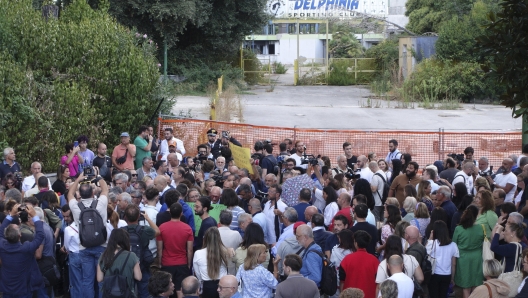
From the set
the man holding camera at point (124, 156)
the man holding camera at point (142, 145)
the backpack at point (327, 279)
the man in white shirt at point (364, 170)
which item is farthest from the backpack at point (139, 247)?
the man holding camera at point (142, 145)

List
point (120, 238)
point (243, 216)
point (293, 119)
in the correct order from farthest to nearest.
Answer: point (293, 119), point (243, 216), point (120, 238)

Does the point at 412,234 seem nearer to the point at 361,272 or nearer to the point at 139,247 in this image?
the point at 361,272

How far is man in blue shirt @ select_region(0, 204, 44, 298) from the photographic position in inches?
318

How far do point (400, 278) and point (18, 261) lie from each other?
171 inches

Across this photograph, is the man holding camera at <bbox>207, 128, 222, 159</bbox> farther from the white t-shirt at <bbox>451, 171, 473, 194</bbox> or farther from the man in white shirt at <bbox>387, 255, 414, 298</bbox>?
the man in white shirt at <bbox>387, 255, 414, 298</bbox>

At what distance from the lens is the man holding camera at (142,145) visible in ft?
48.4

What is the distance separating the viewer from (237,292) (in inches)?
276

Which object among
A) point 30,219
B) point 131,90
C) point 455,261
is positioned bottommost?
point 455,261

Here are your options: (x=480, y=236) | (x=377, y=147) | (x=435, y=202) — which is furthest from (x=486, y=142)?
(x=480, y=236)

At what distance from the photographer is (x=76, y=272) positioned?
8.60 meters

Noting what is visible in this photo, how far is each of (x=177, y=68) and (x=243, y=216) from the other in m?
30.3

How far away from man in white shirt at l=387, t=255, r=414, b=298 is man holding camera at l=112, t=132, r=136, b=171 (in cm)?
794

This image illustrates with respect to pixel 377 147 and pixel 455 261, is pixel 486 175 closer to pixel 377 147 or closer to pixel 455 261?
pixel 455 261

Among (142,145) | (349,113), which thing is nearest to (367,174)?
(142,145)
